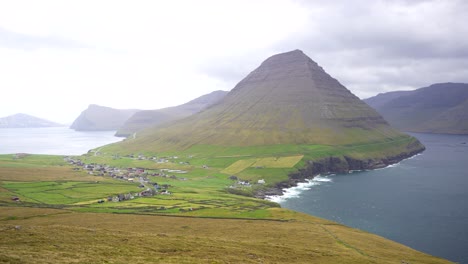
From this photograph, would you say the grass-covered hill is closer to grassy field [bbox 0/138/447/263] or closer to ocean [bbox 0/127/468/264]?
grassy field [bbox 0/138/447/263]

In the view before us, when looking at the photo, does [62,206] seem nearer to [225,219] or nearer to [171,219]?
[171,219]

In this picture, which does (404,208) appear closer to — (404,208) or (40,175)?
(404,208)

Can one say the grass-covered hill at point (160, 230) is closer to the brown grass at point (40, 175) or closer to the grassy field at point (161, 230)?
the grassy field at point (161, 230)

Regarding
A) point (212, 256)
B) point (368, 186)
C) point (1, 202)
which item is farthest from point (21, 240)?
point (368, 186)

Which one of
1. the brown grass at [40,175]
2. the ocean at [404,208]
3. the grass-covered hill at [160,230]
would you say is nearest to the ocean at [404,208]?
the ocean at [404,208]

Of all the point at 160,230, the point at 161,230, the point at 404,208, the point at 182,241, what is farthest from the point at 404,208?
the point at 182,241
